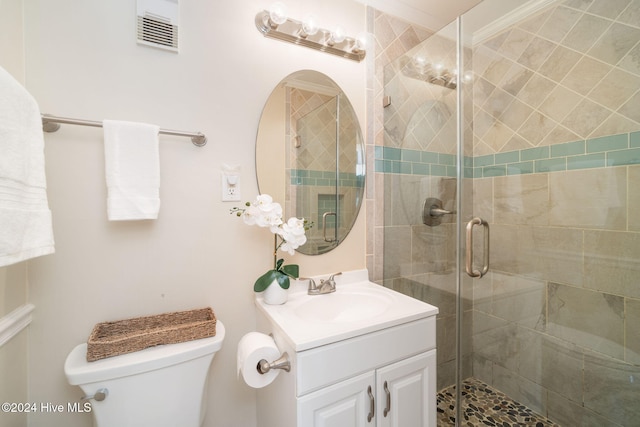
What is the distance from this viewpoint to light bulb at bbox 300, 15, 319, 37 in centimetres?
130

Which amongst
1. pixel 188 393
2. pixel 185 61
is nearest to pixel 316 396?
pixel 188 393

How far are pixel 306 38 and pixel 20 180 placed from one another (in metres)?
1.27

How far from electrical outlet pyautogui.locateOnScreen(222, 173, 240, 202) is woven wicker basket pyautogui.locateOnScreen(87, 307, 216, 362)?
19.5 inches

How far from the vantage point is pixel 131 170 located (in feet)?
3.17

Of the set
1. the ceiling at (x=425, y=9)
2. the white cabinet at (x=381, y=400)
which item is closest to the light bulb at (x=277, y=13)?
the ceiling at (x=425, y=9)

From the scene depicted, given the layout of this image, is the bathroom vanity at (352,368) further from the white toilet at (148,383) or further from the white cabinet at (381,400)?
the white toilet at (148,383)

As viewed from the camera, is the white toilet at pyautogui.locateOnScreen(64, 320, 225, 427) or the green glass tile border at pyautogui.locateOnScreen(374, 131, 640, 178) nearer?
the white toilet at pyautogui.locateOnScreen(64, 320, 225, 427)

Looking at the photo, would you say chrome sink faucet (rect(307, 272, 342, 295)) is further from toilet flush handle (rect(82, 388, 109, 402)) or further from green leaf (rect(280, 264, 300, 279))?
toilet flush handle (rect(82, 388, 109, 402))

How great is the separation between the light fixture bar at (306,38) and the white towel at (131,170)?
724 mm

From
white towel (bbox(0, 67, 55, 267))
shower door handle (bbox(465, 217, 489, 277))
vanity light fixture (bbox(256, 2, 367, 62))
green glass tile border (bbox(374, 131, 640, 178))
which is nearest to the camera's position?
white towel (bbox(0, 67, 55, 267))

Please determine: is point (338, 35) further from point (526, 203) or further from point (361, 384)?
point (361, 384)

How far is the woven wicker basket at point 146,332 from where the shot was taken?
86 centimetres

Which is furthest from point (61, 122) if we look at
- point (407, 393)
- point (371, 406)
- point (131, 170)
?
point (407, 393)

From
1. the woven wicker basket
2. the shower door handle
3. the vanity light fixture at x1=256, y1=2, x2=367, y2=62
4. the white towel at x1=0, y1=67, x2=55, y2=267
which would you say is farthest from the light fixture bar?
the woven wicker basket
